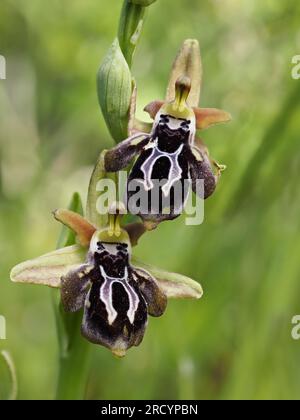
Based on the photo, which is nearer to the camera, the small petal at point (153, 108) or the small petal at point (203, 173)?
the small petal at point (203, 173)

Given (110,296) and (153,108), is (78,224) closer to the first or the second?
(110,296)

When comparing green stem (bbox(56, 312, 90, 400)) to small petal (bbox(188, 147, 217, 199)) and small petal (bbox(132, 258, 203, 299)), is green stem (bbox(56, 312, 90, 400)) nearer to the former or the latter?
small petal (bbox(132, 258, 203, 299))

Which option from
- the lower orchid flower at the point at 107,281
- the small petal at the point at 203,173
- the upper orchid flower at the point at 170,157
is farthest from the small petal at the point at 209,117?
the lower orchid flower at the point at 107,281

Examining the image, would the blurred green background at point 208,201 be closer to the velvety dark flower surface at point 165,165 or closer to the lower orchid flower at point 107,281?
the lower orchid flower at point 107,281

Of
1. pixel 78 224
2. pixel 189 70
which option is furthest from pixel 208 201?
pixel 78 224

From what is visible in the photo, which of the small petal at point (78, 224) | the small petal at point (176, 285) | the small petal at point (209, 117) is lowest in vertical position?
the small petal at point (176, 285)

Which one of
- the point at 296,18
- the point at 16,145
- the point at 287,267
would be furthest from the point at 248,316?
the point at 16,145

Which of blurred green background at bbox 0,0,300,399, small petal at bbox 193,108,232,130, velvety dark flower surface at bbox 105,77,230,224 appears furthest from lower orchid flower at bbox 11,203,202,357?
blurred green background at bbox 0,0,300,399
